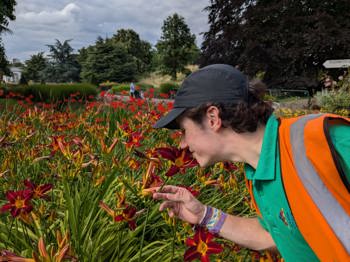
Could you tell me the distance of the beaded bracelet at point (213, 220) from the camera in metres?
1.54

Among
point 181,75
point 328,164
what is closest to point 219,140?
point 328,164

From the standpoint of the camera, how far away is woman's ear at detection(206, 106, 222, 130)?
1259 mm

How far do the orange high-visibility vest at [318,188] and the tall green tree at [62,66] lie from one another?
4984 cm

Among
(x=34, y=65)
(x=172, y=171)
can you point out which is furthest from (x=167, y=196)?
(x=34, y=65)

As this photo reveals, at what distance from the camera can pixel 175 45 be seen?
51094mm

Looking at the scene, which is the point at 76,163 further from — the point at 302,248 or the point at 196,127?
the point at 302,248

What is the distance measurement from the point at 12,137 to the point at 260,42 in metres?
19.7

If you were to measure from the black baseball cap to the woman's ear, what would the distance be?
28 mm

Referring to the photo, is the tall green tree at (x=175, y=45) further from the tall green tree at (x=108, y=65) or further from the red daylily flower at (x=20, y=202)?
the red daylily flower at (x=20, y=202)

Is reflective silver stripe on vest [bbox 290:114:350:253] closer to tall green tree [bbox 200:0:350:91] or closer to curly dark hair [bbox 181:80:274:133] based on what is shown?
curly dark hair [bbox 181:80:274:133]

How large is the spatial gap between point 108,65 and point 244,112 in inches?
1566

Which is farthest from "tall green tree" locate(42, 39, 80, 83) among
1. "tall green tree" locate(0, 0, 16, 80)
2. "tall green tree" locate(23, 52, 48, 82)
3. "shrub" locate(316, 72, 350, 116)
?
"shrub" locate(316, 72, 350, 116)

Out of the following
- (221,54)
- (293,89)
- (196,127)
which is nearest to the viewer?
(196,127)

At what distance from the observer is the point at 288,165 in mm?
1073
